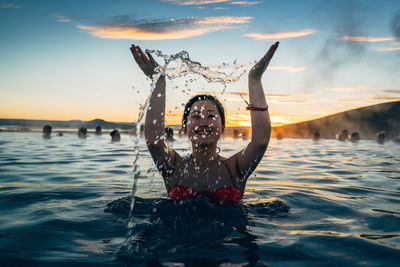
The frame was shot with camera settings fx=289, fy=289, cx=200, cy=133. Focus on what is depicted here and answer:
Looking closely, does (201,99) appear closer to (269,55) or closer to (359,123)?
(269,55)

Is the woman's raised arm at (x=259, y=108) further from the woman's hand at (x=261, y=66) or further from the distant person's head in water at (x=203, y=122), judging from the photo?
the distant person's head in water at (x=203, y=122)

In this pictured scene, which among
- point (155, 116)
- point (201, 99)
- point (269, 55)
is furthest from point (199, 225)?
point (269, 55)

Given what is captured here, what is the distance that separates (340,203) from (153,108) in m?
3.06

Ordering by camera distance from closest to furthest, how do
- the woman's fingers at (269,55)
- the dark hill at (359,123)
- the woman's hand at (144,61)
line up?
the woman's fingers at (269,55) → the woman's hand at (144,61) → the dark hill at (359,123)

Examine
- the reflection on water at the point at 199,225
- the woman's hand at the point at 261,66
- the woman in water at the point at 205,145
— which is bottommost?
the reflection on water at the point at 199,225

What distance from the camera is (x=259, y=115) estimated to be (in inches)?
129

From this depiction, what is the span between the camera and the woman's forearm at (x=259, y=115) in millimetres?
3285

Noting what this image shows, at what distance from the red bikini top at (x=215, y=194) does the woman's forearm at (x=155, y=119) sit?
2.30 ft

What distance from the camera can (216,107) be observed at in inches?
147

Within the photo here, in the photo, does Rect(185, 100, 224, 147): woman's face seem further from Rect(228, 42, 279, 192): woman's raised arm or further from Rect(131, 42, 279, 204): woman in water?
Rect(228, 42, 279, 192): woman's raised arm

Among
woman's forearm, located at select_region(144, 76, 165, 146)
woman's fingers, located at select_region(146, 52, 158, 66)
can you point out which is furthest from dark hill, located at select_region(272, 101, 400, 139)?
woman's forearm, located at select_region(144, 76, 165, 146)

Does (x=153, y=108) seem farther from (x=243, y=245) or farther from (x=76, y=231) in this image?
(x=243, y=245)

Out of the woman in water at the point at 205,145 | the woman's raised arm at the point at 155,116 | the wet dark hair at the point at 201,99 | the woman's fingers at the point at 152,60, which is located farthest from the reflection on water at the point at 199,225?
the woman's fingers at the point at 152,60

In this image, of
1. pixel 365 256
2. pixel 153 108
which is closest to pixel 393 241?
pixel 365 256
